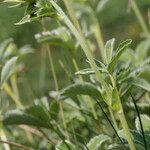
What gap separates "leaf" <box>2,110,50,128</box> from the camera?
888 millimetres

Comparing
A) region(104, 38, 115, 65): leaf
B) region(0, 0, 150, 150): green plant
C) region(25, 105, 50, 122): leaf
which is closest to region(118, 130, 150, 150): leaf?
region(0, 0, 150, 150): green plant

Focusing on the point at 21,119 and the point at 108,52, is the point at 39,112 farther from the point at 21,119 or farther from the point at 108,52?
the point at 108,52

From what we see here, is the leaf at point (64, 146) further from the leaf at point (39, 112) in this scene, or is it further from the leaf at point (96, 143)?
the leaf at point (39, 112)

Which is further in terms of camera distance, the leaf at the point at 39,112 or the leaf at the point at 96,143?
the leaf at the point at 39,112

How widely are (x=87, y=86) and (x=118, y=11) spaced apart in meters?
4.54

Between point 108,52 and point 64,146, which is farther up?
point 108,52

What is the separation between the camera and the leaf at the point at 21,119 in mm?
888

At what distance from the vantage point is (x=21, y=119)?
90 centimetres

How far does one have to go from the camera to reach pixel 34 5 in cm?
61

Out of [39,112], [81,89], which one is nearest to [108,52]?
[81,89]

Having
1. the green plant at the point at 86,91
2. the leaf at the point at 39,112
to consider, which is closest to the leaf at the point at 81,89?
the green plant at the point at 86,91

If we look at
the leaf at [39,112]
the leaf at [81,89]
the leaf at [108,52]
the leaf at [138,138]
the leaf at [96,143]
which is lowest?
the leaf at [138,138]

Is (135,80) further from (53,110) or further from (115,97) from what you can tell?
(53,110)

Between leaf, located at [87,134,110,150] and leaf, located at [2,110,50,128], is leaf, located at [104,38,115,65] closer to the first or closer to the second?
leaf, located at [87,134,110,150]
